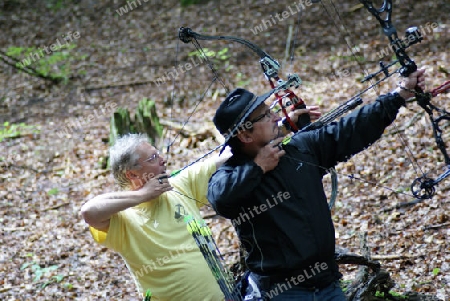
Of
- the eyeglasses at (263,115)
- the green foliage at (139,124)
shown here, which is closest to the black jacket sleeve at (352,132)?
the eyeglasses at (263,115)

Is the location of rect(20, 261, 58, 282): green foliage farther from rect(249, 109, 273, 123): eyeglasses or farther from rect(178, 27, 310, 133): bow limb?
rect(249, 109, 273, 123): eyeglasses

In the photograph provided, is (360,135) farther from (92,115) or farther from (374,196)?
(92,115)

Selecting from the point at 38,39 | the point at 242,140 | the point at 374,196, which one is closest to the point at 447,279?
the point at 374,196

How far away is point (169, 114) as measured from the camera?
365 inches

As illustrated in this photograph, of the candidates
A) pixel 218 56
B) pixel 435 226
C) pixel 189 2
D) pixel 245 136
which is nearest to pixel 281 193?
pixel 245 136

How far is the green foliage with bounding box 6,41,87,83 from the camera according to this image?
39.1 feet

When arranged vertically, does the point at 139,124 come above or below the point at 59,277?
above

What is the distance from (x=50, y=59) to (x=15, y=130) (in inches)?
124

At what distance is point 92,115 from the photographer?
32.9ft

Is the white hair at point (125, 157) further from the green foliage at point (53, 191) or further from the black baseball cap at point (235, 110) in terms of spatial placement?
the green foliage at point (53, 191)

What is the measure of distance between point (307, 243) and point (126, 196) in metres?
1.14

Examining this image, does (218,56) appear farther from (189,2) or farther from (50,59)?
(50,59)

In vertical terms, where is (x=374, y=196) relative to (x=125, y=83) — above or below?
below

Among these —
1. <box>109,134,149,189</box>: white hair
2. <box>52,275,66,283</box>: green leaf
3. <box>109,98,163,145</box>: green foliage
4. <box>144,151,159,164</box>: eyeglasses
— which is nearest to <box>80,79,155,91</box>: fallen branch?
<box>109,98,163,145</box>: green foliage
